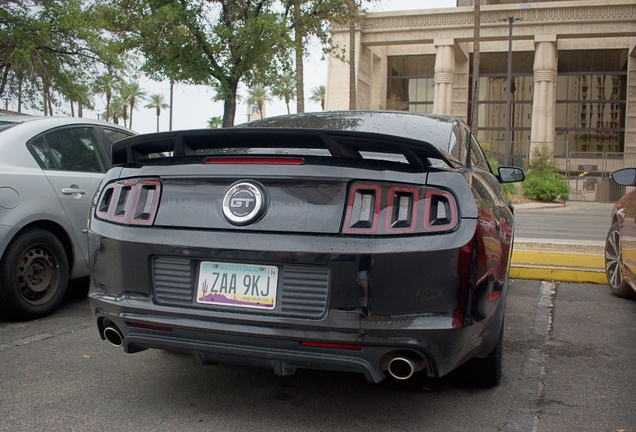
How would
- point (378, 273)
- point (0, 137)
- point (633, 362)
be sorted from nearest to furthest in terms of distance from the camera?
point (378, 273) → point (633, 362) → point (0, 137)

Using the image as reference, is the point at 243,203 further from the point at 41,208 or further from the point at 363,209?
the point at 41,208

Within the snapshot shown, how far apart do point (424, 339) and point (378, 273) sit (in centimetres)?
32

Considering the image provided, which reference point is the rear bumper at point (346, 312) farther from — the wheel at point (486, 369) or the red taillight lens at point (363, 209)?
the wheel at point (486, 369)

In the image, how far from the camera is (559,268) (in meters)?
6.45

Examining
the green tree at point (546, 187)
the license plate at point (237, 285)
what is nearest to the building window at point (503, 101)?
the green tree at point (546, 187)

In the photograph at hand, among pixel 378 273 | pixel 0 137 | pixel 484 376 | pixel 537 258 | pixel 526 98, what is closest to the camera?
pixel 378 273

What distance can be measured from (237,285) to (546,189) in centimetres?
2663

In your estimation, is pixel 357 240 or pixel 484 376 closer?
pixel 357 240

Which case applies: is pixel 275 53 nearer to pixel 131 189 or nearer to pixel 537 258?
pixel 537 258

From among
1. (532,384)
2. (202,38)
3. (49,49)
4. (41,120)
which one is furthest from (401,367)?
(49,49)

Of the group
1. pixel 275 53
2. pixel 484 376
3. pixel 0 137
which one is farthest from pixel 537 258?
pixel 275 53

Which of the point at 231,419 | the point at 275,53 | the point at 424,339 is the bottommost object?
the point at 231,419

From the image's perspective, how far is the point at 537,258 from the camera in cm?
697

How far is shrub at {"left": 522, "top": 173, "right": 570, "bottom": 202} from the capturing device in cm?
2723
